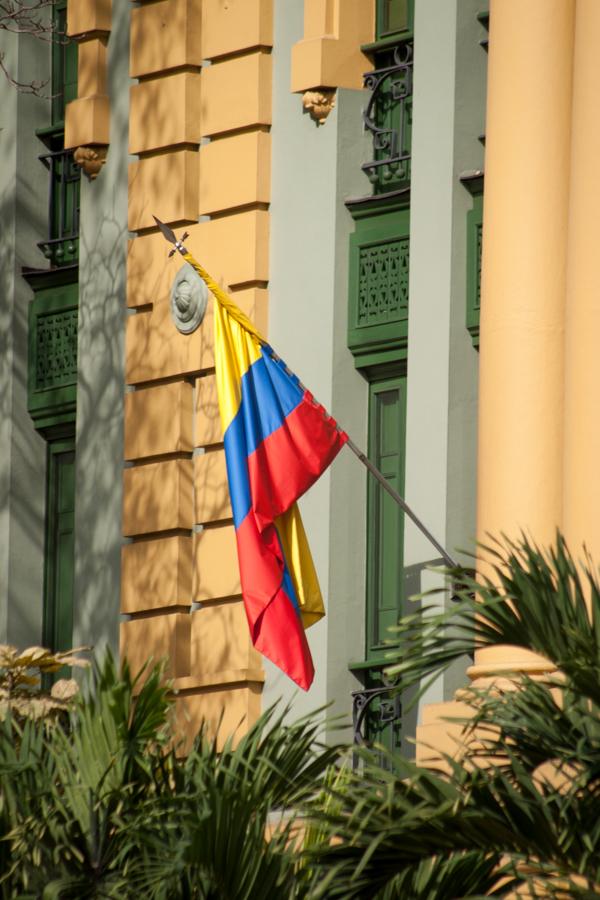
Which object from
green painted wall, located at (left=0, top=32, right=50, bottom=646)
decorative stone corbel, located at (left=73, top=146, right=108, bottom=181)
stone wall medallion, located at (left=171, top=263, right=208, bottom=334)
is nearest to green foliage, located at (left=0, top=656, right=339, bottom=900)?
stone wall medallion, located at (left=171, top=263, right=208, bottom=334)

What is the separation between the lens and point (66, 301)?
2334 cm

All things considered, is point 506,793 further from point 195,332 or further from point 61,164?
point 61,164

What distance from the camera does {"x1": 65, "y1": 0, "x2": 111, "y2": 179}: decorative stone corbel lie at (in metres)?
22.7

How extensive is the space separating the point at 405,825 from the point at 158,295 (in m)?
10.5

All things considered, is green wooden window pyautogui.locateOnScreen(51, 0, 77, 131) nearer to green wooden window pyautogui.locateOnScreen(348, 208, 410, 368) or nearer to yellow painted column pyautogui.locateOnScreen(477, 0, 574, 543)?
green wooden window pyautogui.locateOnScreen(348, 208, 410, 368)

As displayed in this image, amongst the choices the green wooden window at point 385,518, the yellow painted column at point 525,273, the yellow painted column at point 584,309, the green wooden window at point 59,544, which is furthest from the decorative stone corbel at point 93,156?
the yellow painted column at point 584,309

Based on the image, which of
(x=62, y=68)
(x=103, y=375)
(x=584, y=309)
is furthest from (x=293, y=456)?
(x=62, y=68)

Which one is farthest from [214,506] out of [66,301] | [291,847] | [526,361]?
[291,847]

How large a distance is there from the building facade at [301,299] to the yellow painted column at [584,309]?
0.02 meters

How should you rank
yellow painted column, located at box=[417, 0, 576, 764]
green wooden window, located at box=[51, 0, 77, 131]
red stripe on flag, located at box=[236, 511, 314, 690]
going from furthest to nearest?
green wooden window, located at box=[51, 0, 77, 131], red stripe on flag, located at box=[236, 511, 314, 690], yellow painted column, located at box=[417, 0, 576, 764]

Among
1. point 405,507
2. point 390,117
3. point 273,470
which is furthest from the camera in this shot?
point 390,117

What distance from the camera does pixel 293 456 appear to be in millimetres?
18312

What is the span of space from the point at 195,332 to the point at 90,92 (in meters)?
2.73

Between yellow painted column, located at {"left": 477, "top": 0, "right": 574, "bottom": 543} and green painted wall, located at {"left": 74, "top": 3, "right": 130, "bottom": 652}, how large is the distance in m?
5.61
